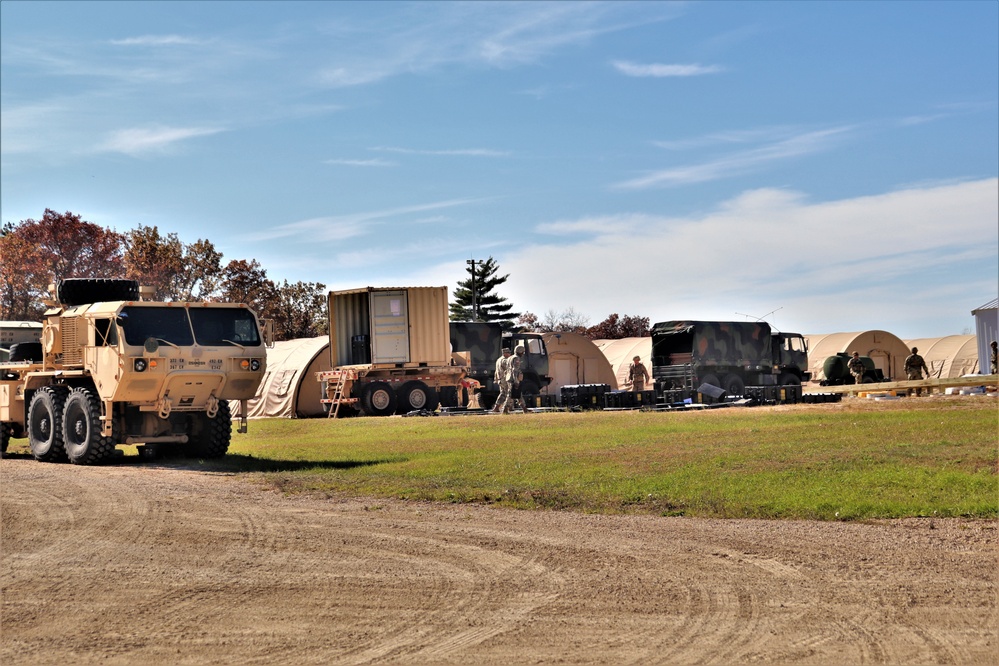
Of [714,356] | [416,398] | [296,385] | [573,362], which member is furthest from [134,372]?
[573,362]

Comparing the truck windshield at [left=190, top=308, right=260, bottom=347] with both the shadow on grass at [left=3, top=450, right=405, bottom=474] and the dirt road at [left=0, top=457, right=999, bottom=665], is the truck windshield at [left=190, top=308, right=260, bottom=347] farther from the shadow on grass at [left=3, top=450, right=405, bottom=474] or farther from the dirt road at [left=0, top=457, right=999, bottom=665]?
the dirt road at [left=0, top=457, right=999, bottom=665]

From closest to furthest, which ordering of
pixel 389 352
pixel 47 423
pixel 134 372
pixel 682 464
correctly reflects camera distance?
pixel 682 464 < pixel 134 372 < pixel 47 423 < pixel 389 352

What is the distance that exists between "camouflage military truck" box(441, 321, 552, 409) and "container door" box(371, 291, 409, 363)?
130 inches

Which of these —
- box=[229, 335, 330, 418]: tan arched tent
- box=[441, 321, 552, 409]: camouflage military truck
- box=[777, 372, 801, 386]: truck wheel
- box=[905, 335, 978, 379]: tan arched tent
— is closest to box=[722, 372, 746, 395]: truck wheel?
box=[777, 372, 801, 386]: truck wheel

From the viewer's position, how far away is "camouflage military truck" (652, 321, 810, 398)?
38.0m

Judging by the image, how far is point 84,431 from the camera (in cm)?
1873

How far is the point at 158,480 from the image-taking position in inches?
606

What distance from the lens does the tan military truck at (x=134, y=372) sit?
58.6ft

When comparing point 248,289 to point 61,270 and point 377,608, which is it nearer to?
point 61,270

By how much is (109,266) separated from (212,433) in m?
34.4

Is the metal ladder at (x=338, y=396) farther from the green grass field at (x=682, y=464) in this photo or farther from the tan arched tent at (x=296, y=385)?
the green grass field at (x=682, y=464)

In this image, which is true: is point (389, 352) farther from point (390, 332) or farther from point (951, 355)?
point (951, 355)

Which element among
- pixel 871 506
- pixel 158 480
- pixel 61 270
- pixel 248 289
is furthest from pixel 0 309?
pixel 871 506

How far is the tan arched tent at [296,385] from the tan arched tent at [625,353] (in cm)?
1741
